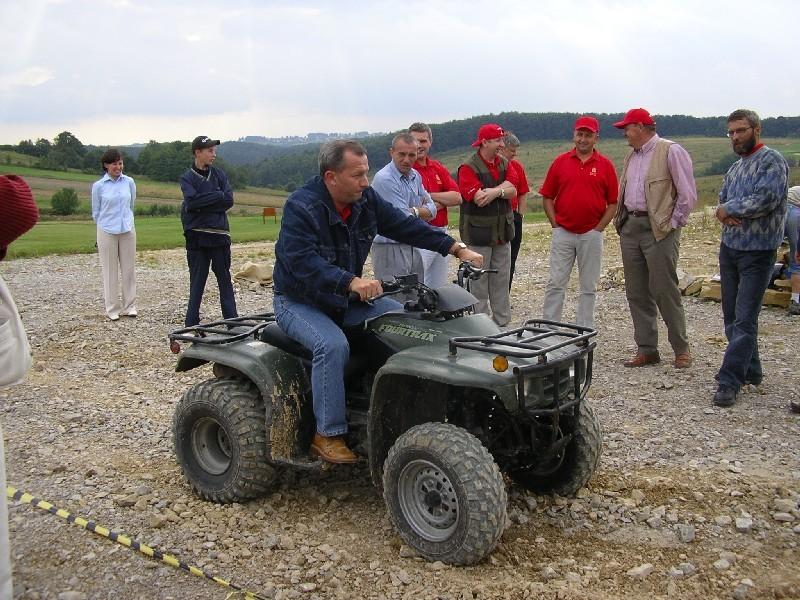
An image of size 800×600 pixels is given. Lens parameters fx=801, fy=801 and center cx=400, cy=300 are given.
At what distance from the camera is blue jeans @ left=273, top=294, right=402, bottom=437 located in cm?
452

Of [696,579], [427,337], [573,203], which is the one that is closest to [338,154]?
[427,337]

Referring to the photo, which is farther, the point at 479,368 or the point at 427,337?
the point at 427,337

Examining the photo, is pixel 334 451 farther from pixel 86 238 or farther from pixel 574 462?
pixel 86 238

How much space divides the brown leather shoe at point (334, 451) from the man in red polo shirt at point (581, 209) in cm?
452

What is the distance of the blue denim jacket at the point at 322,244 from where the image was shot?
4551 millimetres

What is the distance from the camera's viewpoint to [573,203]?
27.8ft

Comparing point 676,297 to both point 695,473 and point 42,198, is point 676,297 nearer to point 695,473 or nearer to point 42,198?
point 695,473

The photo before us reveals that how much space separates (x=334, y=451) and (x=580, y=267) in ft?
15.8

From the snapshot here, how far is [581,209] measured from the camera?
27.7 ft

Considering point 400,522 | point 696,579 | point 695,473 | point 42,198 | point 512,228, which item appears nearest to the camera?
point 696,579

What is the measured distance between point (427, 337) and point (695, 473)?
7.30 ft

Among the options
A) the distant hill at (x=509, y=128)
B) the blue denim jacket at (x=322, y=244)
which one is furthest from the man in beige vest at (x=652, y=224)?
the distant hill at (x=509, y=128)

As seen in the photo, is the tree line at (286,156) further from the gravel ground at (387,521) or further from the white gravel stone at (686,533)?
the white gravel stone at (686,533)

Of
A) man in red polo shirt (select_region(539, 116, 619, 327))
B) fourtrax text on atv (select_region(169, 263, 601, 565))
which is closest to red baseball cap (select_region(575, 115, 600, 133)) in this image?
man in red polo shirt (select_region(539, 116, 619, 327))
